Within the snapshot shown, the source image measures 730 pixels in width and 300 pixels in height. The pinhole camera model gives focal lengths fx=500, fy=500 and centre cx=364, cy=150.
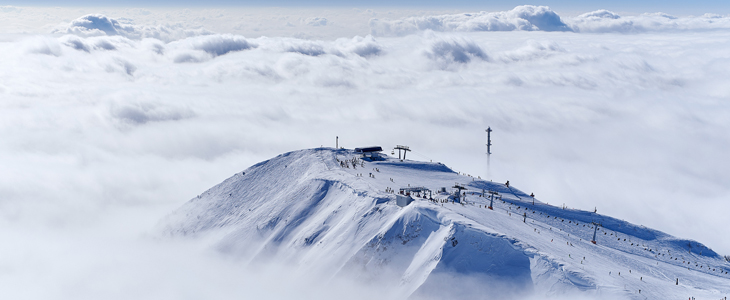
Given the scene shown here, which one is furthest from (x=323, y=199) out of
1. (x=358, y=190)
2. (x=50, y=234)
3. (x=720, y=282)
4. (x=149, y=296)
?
(x=50, y=234)

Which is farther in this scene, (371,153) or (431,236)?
(371,153)

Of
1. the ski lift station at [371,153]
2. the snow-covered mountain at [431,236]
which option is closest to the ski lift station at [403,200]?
the snow-covered mountain at [431,236]

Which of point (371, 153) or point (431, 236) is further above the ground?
point (431, 236)

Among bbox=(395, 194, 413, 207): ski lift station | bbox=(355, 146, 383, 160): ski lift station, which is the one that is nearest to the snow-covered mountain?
bbox=(395, 194, 413, 207): ski lift station

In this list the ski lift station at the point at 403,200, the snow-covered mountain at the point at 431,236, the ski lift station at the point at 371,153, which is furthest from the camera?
the ski lift station at the point at 371,153

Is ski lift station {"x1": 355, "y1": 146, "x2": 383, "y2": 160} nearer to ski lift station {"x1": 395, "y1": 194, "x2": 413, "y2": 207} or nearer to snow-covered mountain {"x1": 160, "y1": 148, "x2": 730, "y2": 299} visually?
snow-covered mountain {"x1": 160, "y1": 148, "x2": 730, "y2": 299}

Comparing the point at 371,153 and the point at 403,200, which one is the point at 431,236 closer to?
the point at 403,200

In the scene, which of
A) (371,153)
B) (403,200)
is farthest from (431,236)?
(371,153)

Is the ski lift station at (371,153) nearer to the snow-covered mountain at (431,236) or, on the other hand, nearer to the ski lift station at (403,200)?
the snow-covered mountain at (431,236)

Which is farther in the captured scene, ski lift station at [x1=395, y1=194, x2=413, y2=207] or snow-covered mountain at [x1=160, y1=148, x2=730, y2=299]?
ski lift station at [x1=395, y1=194, x2=413, y2=207]

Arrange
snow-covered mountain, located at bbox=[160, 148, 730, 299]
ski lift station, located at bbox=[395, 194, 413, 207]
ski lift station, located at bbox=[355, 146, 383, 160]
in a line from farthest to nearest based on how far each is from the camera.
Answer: ski lift station, located at bbox=[355, 146, 383, 160]
ski lift station, located at bbox=[395, 194, 413, 207]
snow-covered mountain, located at bbox=[160, 148, 730, 299]
